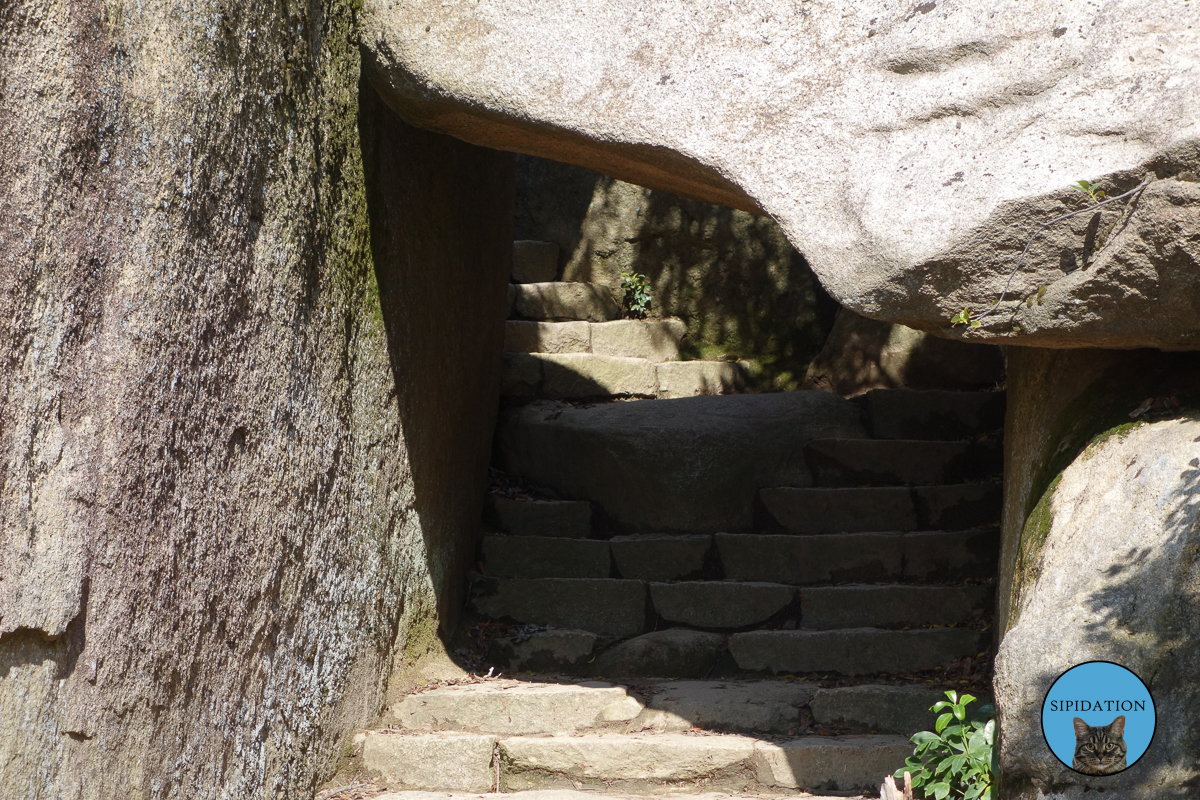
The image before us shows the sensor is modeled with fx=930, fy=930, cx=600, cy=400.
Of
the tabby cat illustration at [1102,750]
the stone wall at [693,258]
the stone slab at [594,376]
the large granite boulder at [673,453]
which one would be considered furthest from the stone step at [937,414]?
the tabby cat illustration at [1102,750]

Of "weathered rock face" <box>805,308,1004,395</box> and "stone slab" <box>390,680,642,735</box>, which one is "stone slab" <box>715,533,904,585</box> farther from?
"weathered rock face" <box>805,308,1004,395</box>

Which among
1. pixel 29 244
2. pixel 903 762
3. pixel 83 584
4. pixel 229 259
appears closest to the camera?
pixel 29 244

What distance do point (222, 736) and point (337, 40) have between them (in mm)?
2102

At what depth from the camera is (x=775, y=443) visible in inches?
199

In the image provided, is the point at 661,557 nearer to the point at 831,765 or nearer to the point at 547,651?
the point at 547,651

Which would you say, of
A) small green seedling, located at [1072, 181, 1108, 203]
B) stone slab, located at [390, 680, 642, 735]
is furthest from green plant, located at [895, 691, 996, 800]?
small green seedling, located at [1072, 181, 1108, 203]

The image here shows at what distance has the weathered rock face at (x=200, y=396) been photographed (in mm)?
1781

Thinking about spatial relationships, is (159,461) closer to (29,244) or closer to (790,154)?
(29,244)

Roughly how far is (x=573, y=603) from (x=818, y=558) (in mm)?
1187

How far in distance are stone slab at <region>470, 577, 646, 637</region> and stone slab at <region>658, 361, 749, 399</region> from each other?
1.89m

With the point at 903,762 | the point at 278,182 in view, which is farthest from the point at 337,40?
the point at 903,762

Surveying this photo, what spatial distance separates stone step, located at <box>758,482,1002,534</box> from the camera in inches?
182

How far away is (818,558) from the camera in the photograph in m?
4.44

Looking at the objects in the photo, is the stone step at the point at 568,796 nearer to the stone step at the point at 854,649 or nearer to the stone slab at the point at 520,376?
the stone step at the point at 854,649
